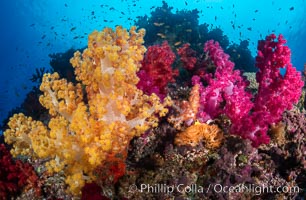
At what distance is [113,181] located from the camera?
400 cm

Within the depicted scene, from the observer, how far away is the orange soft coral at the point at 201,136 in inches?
171

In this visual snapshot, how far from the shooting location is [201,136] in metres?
4.40

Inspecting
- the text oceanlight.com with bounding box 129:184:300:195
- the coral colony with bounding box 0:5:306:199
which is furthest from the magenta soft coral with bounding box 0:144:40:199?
the text oceanlight.com with bounding box 129:184:300:195

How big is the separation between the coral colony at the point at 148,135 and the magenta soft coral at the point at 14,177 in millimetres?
19

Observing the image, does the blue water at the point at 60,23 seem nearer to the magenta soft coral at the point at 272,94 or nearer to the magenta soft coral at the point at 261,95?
the magenta soft coral at the point at 261,95

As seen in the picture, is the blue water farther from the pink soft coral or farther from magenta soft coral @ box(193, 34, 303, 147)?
magenta soft coral @ box(193, 34, 303, 147)

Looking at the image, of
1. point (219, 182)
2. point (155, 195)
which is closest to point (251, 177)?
point (219, 182)

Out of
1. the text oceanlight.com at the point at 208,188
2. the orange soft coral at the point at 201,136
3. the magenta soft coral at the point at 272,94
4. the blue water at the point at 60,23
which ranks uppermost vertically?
the blue water at the point at 60,23

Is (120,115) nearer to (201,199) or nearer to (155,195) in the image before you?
(155,195)

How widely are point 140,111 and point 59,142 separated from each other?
1.33m

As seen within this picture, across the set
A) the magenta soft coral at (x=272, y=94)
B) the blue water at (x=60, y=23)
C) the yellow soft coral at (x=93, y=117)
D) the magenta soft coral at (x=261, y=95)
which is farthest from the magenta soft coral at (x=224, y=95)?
the blue water at (x=60, y=23)

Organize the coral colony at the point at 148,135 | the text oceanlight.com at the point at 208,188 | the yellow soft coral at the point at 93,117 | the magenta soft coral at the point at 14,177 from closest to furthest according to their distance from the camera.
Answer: the yellow soft coral at the point at 93,117 < the coral colony at the point at 148,135 < the text oceanlight.com at the point at 208,188 < the magenta soft coral at the point at 14,177

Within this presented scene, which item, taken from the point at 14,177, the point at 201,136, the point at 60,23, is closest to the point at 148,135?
the point at 201,136

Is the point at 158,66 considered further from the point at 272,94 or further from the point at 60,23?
the point at 60,23
